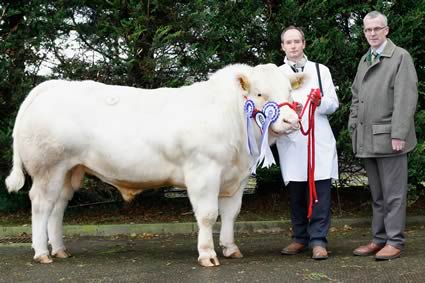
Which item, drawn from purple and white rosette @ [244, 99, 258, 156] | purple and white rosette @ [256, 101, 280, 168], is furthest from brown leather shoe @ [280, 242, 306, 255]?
purple and white rosette @ [244, 99, 258, 156]

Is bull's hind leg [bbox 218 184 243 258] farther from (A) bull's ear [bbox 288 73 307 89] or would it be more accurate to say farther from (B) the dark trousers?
(A) bull's ear [bbox 288 73 307 89]

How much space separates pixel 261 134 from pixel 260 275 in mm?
1338

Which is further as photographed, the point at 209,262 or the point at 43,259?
the point at 43,259

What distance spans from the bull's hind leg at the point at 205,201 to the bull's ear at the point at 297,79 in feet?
3.65

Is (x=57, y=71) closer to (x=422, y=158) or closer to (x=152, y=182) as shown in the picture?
(x=152, y=182)

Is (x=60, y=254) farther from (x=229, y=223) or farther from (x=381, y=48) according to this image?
(x=381, y=48)

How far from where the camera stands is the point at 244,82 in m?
5.52

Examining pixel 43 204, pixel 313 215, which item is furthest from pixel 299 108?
pixel 43 204

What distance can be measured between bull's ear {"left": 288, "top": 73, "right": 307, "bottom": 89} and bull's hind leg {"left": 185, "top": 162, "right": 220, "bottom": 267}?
1.11 m

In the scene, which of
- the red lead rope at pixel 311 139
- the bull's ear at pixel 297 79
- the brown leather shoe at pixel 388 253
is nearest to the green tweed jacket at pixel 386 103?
the red lead rope at pixel 311 139

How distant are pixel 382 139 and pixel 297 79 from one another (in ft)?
3.12

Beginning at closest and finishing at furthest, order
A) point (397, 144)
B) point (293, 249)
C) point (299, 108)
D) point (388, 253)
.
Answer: point (397, 144), point (388, 253), point (299, 108), point (293, 249)

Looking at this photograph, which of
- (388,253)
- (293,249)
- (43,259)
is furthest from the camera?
(293,249)

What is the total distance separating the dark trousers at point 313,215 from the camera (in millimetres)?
5781
